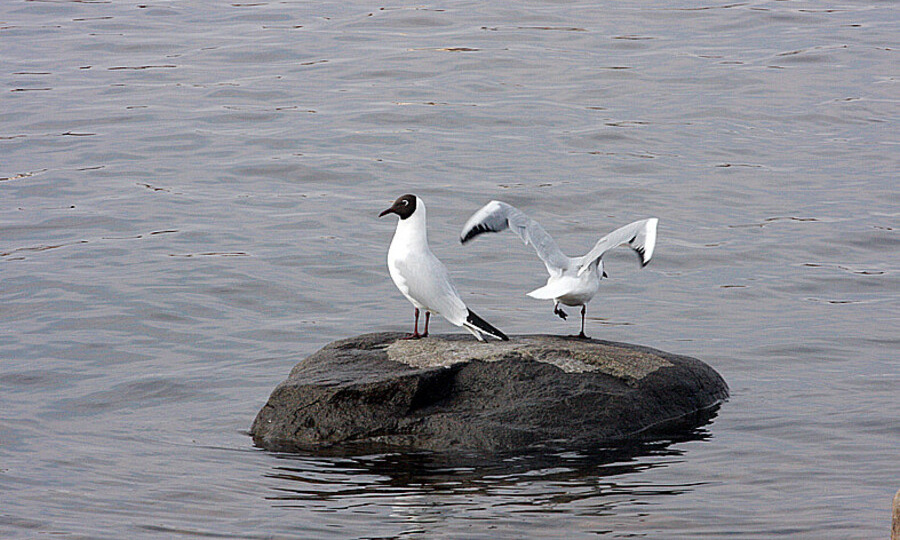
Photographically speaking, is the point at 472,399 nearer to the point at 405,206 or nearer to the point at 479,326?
the point at 479,326

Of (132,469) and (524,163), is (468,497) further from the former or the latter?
(524,163)

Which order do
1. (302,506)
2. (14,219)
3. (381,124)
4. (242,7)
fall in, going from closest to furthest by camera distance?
(302,506)
(14,219)
(381,124)
(242,7)

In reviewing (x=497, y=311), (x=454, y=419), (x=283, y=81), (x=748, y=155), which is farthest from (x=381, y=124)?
(x=454, y=419)

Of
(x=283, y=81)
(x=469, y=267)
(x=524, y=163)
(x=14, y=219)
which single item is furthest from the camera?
(x=283, y=81)

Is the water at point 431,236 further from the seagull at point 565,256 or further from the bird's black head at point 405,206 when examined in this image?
the bird's black head at point 405,206

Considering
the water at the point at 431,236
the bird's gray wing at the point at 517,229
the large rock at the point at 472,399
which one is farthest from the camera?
the bird's gray wing at the point at 517,229

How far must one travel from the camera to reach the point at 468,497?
283 inches

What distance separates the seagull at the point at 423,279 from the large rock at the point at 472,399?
0.19 m

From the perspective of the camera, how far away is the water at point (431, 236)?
7441 millimetres

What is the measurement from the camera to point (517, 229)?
9156mm

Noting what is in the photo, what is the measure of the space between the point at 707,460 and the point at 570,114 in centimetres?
1180

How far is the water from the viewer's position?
7441 mm

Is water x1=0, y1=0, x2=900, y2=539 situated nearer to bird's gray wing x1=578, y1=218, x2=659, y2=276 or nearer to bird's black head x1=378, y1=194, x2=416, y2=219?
bird's gray wing x1=578, y1=218, x2=659, y2=276

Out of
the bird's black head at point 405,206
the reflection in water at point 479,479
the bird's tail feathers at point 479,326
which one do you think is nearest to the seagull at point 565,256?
the bird's tail feathers at point 479,326
